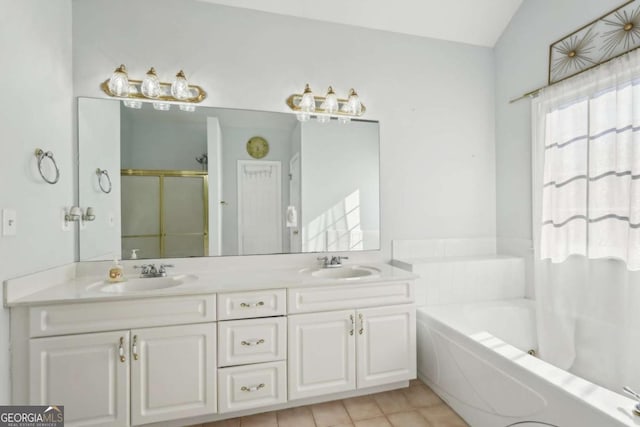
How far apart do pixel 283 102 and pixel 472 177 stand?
1.74 metres

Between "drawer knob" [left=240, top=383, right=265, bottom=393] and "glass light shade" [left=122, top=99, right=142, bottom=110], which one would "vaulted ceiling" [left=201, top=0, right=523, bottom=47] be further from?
"drawer knob" [left=240, top=383, right=265, bottom=393]

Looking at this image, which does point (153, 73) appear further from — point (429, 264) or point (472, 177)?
point (472, 177)

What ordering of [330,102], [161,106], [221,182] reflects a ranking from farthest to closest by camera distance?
[330,102] < [221,182] < [161,106]

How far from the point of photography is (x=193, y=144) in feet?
6.82

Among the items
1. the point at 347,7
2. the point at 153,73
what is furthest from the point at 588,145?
the point at 153,73

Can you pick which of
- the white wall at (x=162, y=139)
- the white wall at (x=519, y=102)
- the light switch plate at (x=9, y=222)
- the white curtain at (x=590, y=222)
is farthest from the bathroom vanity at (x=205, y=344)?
the white wall at (x=519, y=102)

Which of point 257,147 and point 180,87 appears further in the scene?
point 257,147

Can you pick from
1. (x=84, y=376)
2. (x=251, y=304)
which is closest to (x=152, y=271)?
(x=84, y=376)

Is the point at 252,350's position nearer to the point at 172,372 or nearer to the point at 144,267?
the point at 172,372

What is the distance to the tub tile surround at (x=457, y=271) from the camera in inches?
90.4

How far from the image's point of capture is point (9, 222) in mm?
1364

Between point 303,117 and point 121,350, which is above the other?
point 303,117

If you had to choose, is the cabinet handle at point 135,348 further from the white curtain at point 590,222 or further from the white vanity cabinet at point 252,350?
the white curtain at point 590,222

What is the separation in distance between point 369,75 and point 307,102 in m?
0.60
